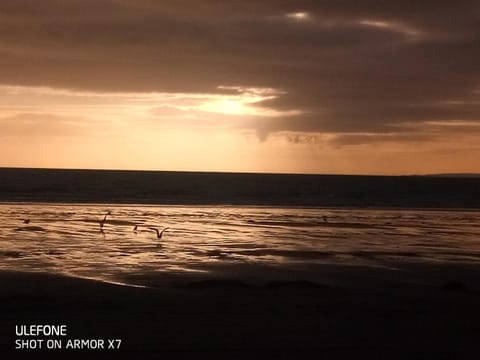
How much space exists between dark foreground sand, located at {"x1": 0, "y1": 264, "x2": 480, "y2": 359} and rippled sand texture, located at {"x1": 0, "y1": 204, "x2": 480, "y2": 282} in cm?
251

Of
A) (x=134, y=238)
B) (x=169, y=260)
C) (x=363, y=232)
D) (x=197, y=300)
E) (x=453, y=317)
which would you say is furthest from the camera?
(x=363, y=232)

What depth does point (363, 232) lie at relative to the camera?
35.6 m

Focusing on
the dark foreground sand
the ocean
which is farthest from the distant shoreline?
the dark foreground sand

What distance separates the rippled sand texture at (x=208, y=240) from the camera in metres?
22.5

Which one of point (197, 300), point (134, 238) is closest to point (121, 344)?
point (197, 300)

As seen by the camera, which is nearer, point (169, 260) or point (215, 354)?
point (215, 354)

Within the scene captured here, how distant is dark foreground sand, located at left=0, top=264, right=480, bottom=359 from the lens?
39.1 feet

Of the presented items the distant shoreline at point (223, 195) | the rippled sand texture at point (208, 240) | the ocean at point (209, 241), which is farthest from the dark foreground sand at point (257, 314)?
the distant shoreline at point (223, 195)

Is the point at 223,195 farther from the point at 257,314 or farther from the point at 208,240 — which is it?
the point at 257,314

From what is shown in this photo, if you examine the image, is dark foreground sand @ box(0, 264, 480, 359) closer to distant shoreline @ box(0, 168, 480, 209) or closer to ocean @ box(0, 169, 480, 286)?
ocean @ box(0, 169, 480, 286)

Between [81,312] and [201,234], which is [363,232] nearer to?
[201,234]

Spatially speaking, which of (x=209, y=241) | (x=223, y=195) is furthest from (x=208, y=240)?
(x=223, y=195)

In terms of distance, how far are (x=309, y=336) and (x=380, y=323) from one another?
77.7 inches

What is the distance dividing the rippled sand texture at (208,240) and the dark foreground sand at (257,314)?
2.51 meters
